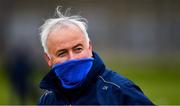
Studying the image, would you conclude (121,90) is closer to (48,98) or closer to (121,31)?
(48,98)

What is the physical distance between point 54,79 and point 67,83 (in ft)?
0.62

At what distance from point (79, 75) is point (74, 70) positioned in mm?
46

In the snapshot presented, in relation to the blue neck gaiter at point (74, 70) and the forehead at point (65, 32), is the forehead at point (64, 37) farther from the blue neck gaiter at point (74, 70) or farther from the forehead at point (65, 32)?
the blue neck gaiter at point (74, 70)

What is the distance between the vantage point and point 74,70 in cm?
542

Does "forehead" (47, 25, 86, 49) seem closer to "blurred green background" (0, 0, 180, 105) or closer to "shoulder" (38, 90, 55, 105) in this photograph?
"shoulder" (38, 90, 55, 105)

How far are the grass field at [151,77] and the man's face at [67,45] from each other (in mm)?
12940

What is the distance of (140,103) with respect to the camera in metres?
5.35

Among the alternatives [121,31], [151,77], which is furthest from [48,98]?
[121,31]

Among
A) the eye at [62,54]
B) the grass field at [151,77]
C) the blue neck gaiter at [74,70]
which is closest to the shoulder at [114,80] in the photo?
the blue neck gaiter at [74,70]

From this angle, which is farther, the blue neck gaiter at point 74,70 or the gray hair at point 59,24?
the gray hair at point 59,24

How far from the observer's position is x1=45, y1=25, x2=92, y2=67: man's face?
5.45 meters

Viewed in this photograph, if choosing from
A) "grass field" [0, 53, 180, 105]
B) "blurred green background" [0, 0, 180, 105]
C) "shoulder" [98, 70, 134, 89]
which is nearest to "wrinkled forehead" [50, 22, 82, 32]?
"shoulder" [98, 70, 134, 89]

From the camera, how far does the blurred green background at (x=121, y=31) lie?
112 ft

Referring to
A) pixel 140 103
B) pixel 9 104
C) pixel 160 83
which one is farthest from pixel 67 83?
pixel 160 83
